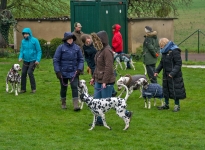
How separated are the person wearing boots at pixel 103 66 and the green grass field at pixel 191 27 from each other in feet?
68.9

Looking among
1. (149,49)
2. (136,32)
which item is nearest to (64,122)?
(149,49)

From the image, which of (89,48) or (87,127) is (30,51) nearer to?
(89,48)

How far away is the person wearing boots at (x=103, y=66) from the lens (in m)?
12.2

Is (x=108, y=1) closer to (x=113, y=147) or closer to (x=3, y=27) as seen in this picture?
(x=3, y=27)

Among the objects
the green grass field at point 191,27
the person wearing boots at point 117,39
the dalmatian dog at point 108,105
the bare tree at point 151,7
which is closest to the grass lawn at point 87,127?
the dalmatian dog at point 108,105

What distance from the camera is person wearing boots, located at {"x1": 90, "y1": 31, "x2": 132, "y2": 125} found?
40.1 ft

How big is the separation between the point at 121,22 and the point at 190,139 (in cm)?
1565

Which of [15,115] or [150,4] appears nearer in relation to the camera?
[15,115]

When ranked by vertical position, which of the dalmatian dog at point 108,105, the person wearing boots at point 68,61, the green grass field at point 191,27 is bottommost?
the dalmatian dog at point 108,105

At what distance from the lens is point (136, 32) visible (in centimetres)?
2919

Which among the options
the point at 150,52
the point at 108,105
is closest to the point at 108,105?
the point at 108,105

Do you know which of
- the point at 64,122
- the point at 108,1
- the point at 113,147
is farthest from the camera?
the point at 108,1

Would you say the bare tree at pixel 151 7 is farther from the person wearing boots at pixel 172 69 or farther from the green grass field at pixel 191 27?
the person wearing boots at pixel 172 69

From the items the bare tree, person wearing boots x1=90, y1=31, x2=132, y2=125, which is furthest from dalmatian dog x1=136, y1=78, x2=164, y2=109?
the bare tree
